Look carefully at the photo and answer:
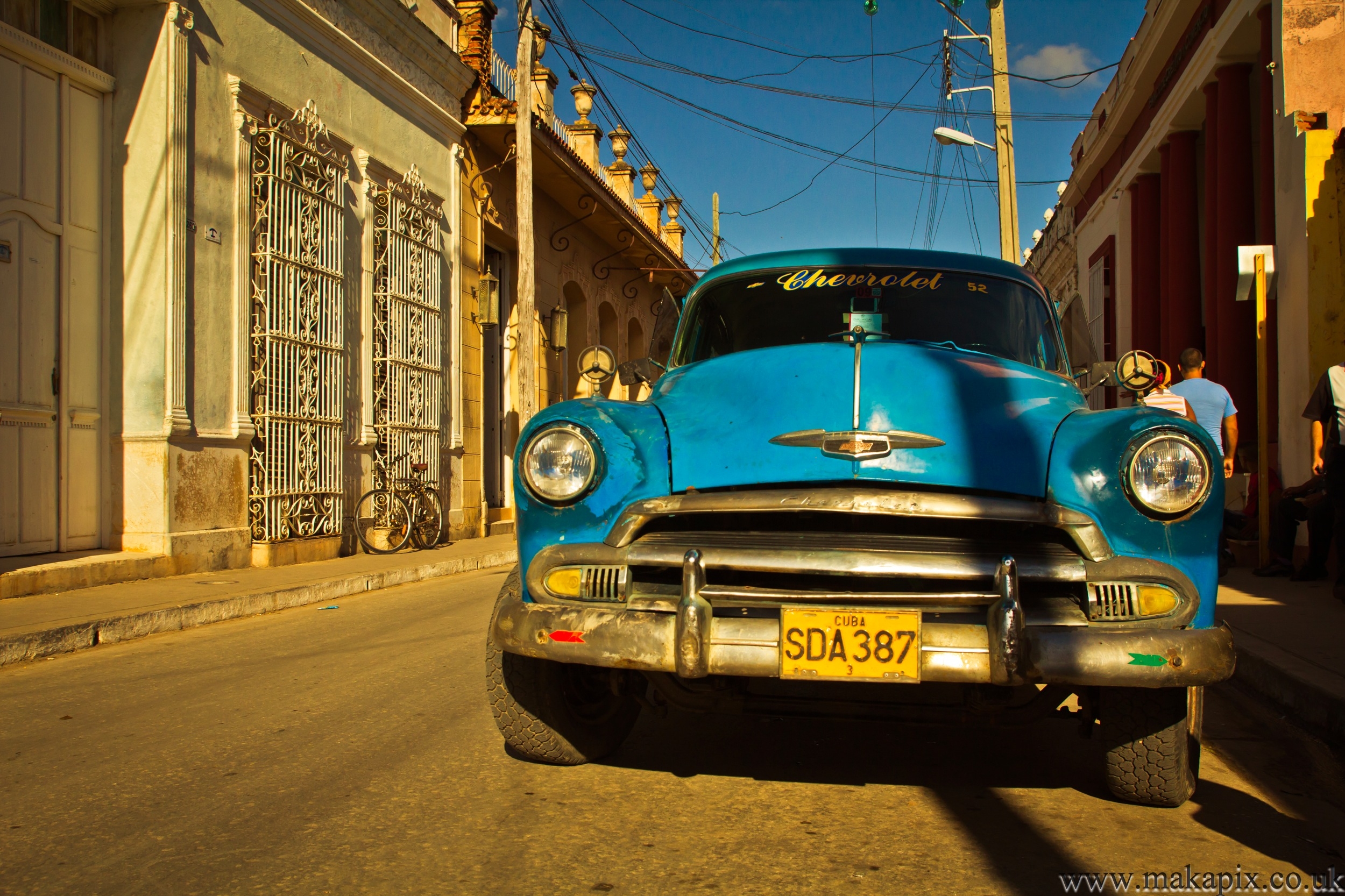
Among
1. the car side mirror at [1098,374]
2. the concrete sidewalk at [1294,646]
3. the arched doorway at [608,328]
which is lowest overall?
the concrete sidewalk at [1294,646]

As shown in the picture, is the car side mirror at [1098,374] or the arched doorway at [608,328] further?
the arched doorway at [608,328]

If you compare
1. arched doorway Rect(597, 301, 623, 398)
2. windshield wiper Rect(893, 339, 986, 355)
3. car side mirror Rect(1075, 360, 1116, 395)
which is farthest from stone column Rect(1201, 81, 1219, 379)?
arched doorway Rect(597, 301, 623, 398)

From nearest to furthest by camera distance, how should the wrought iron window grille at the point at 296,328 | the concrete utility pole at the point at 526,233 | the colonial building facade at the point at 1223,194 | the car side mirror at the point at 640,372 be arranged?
1. the car side mirror at the point at 640,372
2. the colonial building facade at the point at 1223,194
3. the wrought iron window grille at the point at 296,328
4. the concrete utility pole at the point at 526,233

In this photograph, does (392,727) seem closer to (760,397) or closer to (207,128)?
(760,397)

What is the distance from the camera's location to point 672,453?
2.99 m

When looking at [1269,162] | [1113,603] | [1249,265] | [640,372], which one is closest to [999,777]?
[1113,603]

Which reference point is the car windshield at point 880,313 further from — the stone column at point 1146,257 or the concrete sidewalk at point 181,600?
the stone column at point 1146,257

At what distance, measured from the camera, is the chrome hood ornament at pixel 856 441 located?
2.82m

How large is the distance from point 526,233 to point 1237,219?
8403 mm

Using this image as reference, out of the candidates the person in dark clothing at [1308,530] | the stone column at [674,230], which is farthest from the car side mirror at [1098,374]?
the stone column at [674,230]

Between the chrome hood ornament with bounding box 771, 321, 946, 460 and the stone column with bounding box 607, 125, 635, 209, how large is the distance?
21.1 metres

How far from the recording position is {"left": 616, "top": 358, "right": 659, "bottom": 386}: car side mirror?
14.8ft

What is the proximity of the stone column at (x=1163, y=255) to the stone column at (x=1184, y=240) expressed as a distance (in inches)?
4.6

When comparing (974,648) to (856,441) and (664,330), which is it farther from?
(664,330)
